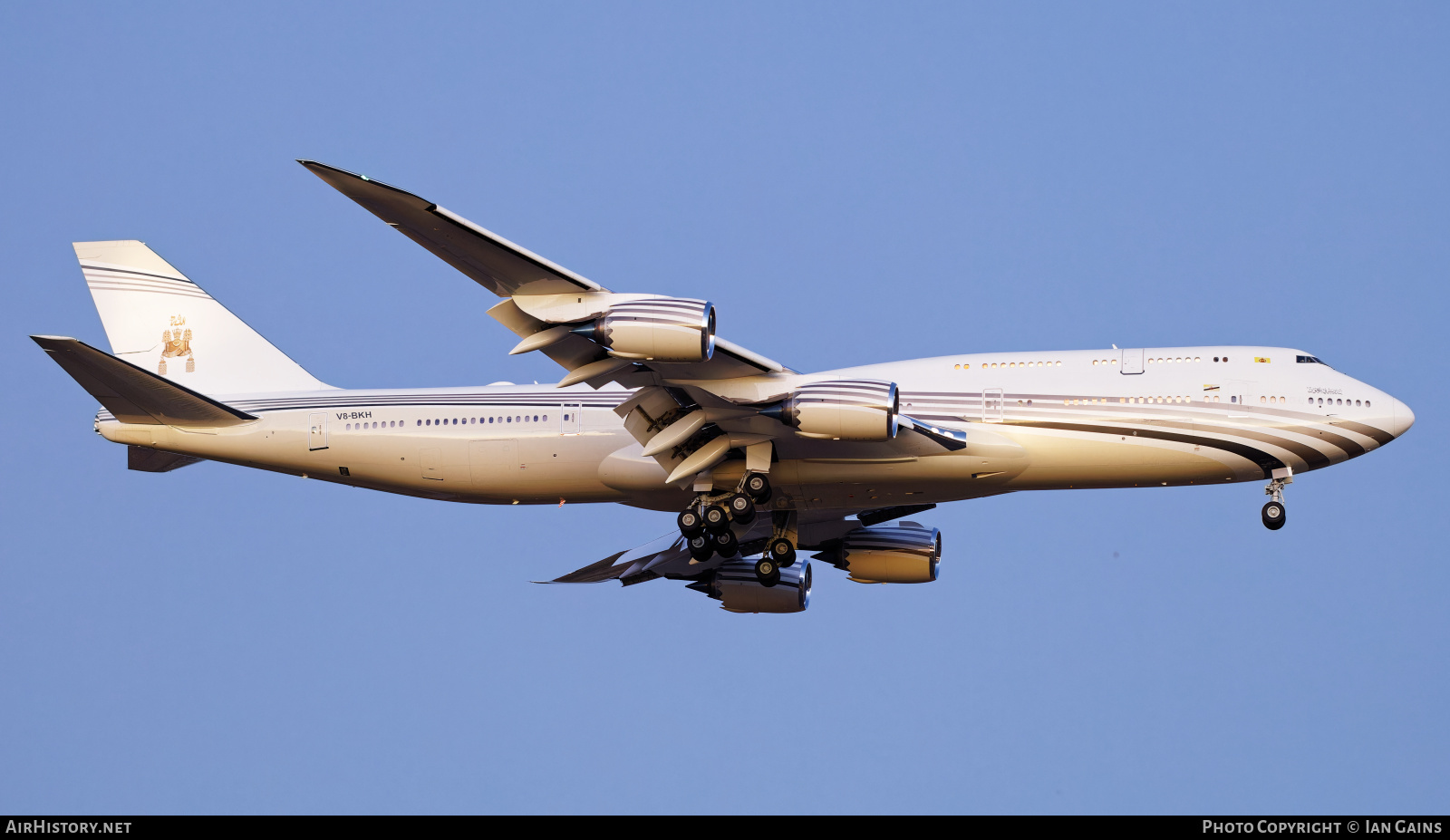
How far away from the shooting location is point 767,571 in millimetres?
35125

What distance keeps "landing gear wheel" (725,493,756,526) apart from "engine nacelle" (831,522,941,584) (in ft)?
22.7

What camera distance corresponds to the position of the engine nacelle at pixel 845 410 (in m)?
30.5

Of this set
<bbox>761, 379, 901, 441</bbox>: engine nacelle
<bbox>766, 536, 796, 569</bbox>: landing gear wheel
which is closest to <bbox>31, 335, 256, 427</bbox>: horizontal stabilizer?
<bbox>766, 536, 796, 569</bbox>: landing gear wheel

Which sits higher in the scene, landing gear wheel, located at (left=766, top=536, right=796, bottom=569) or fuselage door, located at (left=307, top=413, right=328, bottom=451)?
fuselage door, located at (left=307, top=413, right=328, bottom=451)

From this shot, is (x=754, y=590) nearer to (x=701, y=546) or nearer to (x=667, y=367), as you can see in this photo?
(x=701, y=546)

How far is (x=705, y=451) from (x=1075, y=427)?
7796 mm

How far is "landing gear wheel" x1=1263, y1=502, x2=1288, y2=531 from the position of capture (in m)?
32.5

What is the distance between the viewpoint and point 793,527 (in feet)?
117

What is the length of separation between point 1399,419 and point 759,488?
13.4m

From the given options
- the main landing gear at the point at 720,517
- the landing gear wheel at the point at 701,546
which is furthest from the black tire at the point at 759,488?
the landing gear wheel at the point at 701,546

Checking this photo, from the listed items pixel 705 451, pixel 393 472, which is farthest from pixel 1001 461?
pixel 393 472

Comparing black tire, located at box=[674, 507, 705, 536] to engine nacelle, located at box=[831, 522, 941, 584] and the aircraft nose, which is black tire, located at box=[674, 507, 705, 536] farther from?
the aircraft nose
